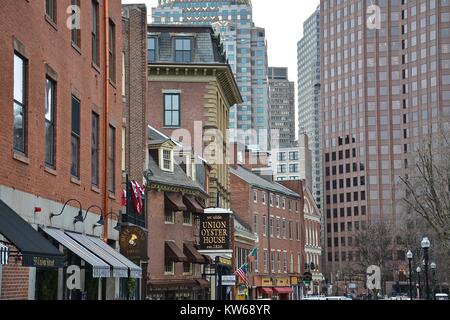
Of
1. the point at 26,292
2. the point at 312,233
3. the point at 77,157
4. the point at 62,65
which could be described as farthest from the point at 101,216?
the point at 312,233

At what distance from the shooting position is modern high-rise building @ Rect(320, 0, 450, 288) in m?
184

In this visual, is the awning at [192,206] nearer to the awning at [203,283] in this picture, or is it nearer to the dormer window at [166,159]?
the dormer window at [166,159]

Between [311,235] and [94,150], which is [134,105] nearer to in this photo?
[94,150]

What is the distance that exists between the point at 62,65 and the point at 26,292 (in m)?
5.69

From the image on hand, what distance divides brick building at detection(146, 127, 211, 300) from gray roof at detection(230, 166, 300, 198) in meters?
38.1

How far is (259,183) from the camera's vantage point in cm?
9156

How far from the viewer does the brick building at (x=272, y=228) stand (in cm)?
8544

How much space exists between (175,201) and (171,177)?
4.71 ft

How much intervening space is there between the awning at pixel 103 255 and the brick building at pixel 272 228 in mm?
57163

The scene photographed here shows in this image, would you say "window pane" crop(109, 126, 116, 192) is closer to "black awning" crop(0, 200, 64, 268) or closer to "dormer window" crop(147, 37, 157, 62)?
"black awning" crop(0, 200, 64, 268)

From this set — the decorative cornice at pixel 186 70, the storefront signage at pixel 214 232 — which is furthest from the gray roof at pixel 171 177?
the decorative cornice at pixel 186 70

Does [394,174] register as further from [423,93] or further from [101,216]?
[101,216]

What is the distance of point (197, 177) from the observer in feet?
182

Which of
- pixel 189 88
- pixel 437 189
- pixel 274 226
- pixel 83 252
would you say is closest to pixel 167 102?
pixel 189 88
